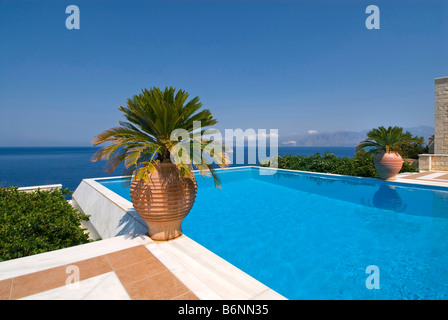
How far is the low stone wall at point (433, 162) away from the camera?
486 inches

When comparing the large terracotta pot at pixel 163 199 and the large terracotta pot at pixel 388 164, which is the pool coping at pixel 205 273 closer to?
the large terracotta pot at pixel 163 199

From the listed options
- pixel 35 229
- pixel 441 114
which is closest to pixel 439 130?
pixel 441 114

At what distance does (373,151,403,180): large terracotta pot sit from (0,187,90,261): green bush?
11178 mm

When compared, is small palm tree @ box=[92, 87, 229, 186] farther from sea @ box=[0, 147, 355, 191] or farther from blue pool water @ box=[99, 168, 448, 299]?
blue pool water @ box=[99, 168, 448, 299]

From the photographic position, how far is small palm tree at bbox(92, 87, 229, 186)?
3502 millimetres

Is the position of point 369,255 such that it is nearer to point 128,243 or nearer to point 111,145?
point 128,243

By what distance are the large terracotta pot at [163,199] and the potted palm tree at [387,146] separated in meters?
9.59

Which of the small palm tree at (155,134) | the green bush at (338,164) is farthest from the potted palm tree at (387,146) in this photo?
the small palm tree at (155,134)

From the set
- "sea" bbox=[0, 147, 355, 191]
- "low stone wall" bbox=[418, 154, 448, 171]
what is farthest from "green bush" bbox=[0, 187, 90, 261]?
"low stone wall" bbox=[418, 154, 448, 171]
